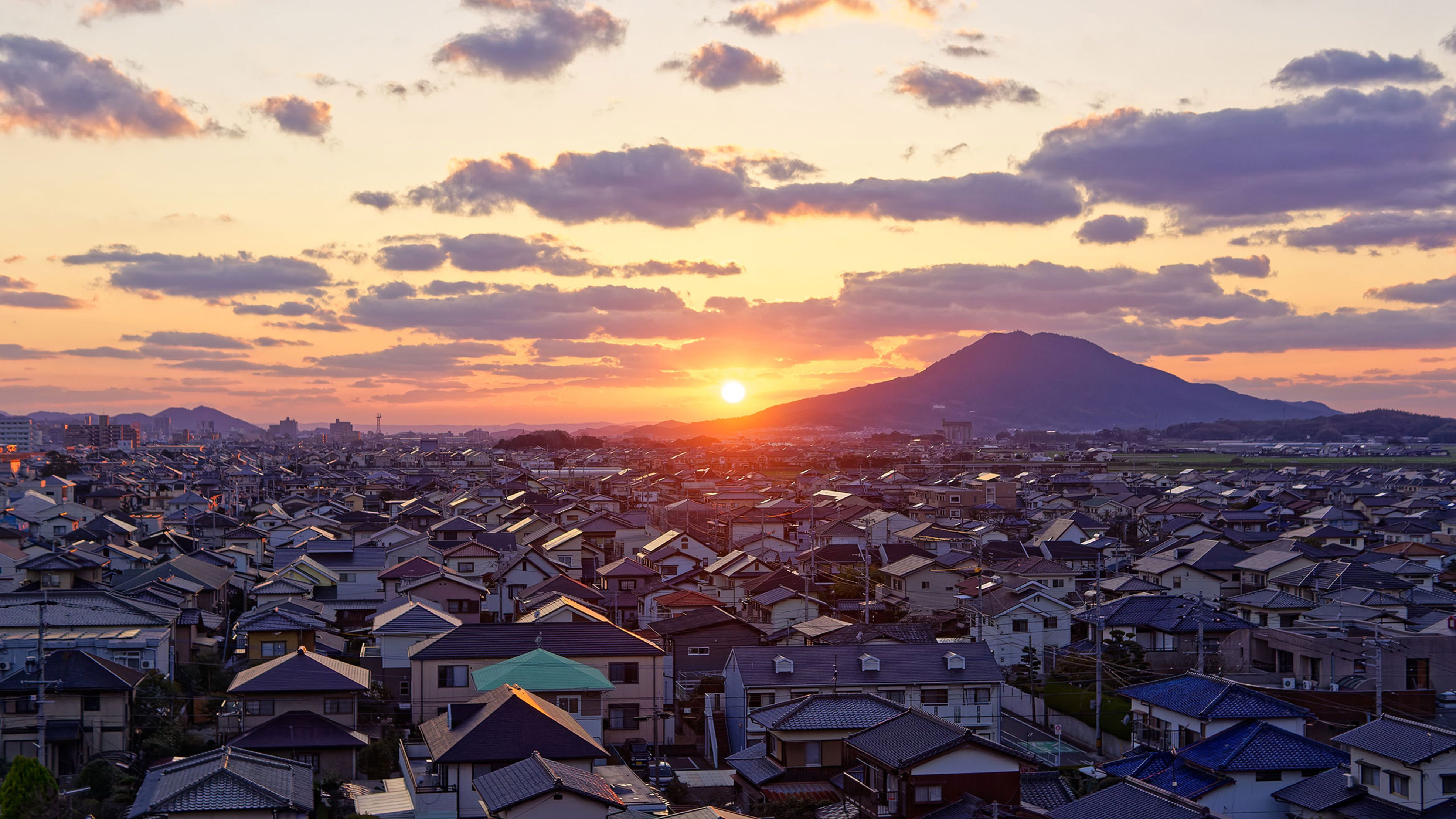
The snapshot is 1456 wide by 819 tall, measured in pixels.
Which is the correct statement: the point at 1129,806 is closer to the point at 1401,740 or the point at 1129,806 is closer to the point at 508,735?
the point at 1401,740

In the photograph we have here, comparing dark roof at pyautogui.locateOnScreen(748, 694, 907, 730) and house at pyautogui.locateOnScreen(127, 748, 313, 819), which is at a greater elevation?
A: house at pyautogui.locateOnScreen(127, 748, 313, 819)

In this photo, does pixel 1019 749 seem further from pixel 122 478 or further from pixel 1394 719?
pixel 122 478

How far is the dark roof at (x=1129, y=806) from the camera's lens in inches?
551

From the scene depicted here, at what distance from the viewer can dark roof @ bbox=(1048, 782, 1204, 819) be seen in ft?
45.9

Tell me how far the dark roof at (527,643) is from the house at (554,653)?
0.05 ft

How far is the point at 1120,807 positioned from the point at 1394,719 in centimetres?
455

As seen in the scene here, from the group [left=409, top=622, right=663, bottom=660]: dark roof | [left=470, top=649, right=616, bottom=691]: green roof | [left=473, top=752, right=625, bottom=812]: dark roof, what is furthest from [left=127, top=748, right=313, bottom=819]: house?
[left=409, top=622, right=663, bottom=660]: dark roof

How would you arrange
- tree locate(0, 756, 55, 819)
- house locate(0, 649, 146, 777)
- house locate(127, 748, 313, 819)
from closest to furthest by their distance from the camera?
house locate(127, 748, 313, 819), tree locate(0, 756, 55, 819), house locate(0, 649, 146, 777)

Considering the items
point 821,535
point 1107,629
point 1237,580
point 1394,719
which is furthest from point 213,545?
point 1394,719

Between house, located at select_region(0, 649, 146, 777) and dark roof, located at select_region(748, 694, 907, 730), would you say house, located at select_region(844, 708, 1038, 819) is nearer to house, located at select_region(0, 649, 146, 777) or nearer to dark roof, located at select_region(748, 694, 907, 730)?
dark roof, located at select_region(748, 694, 907, 730)

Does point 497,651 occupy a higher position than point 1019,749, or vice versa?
point 497,651

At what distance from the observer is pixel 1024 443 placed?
566 feet

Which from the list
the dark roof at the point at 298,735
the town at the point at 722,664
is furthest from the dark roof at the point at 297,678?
the dark roof at the point at 298,735

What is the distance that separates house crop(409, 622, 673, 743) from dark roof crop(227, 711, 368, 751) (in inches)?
90.2
